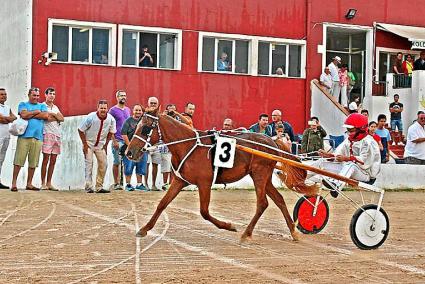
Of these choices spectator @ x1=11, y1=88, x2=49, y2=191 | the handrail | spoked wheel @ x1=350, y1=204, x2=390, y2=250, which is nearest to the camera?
spoked wheel @ x1=350, y1=204, x2=390, y2=250

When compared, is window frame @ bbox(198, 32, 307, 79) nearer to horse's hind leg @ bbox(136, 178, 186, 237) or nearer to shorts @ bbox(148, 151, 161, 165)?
shorts @ bbox(148, 151, 161, 165)

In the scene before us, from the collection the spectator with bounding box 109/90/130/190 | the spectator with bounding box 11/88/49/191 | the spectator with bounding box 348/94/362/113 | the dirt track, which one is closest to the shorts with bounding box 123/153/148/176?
the spectator with bounding box 109/90/130/190

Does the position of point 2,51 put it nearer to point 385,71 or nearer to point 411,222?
point 385,71

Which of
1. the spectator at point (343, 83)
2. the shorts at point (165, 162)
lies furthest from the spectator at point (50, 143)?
the spectator at point (343, 83)

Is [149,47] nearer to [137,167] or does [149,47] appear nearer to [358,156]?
[137,167]

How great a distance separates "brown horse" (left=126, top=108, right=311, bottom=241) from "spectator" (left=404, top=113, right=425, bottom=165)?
12020 millimetres

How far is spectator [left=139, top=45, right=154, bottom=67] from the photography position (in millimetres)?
27281

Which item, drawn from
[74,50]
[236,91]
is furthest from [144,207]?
[236,91]

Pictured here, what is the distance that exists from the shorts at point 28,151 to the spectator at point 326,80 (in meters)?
13.6

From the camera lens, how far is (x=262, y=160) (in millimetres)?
11375

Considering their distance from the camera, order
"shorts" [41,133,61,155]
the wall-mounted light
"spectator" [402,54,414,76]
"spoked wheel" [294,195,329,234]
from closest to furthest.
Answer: "spoked wheel" [294,195,329,234] → "shorts" [41,133,61,155] → the wall-mounted light → "spectator" [402,54,414,76]

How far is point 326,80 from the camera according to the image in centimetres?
2945

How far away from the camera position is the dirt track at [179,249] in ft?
27.7

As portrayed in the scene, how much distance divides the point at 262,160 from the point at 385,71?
21.6 m
